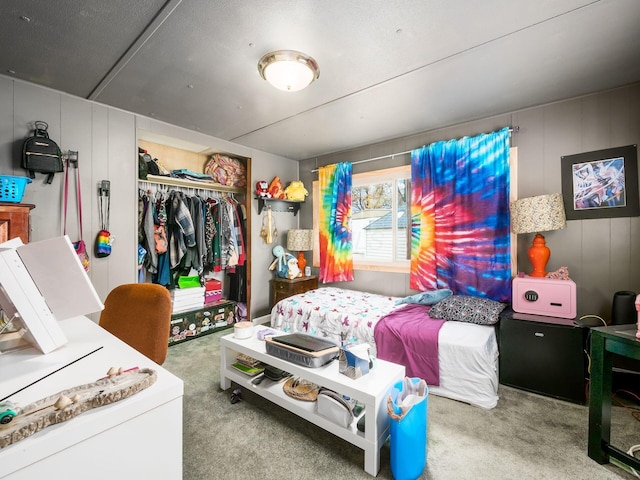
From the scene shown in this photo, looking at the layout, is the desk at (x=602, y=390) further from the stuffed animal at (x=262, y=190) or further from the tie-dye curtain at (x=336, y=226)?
the stuffed animal at (x=262, y=190)

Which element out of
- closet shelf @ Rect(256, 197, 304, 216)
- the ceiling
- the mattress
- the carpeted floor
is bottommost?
the carpeted floor

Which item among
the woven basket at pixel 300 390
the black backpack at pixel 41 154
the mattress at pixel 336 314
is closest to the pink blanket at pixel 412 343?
the mattress at pixel 336 314

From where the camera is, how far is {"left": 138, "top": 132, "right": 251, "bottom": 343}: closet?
3090 mm

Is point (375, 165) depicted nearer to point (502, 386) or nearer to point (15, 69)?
point (502, 386)

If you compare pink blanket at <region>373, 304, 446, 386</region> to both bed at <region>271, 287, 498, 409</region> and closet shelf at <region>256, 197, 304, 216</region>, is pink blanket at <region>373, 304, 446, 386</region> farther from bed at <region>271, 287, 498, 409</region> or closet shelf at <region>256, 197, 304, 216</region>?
closet shelf at <region>256, 197, 304, 216</region>

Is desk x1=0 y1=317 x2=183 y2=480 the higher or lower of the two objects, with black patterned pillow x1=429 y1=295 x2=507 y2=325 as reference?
higher

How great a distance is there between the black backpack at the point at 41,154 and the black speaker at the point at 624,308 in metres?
4.31

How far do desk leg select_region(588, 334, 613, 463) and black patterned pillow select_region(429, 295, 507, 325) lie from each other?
756mm

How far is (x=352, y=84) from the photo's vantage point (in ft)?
7.20

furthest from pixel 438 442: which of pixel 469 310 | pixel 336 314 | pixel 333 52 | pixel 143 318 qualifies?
pixel 333 52

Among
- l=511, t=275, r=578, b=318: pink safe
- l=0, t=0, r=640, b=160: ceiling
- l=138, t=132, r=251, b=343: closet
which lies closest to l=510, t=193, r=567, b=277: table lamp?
l=511, t=275, r=578, b=318: pink safe

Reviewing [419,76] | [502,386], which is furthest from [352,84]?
[502,386]

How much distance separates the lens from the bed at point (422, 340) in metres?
2.04

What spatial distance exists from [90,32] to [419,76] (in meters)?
2.08
